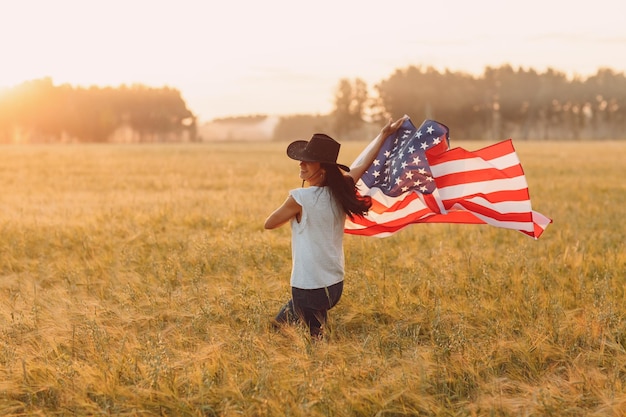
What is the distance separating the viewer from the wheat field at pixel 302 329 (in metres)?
3.98

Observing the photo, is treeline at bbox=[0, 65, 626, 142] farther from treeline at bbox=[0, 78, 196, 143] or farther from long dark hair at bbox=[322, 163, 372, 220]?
long dark hair at bbox=[322, 163, 372, 220]

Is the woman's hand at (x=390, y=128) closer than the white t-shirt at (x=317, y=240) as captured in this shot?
No

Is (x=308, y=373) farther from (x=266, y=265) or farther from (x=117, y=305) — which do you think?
(x=266, y=265)

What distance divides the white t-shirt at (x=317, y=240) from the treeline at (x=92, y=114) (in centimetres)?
11123

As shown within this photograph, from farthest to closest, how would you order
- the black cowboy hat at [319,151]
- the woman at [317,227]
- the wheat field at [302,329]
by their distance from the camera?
the woman at [317,227] → the black cowboy hat at [319,151] → the wheat field at [302,329]

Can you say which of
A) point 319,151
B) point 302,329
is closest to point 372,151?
point 319,151

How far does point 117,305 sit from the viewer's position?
603 cm

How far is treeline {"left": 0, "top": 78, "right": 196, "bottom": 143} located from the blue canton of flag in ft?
363

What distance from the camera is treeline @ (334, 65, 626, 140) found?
112875 mm

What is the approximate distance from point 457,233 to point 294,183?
1032cm

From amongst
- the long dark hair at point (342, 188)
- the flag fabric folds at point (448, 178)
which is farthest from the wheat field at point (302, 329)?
the long dark hair at point (342, 188)


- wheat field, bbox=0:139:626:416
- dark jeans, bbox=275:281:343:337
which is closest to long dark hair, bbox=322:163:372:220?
dark jeans, bbox=275:281:343:337

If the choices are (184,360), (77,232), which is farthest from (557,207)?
(184,360)

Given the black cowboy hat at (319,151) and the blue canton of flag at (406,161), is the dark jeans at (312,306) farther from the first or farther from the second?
the blue canton of flag at (406,161)
